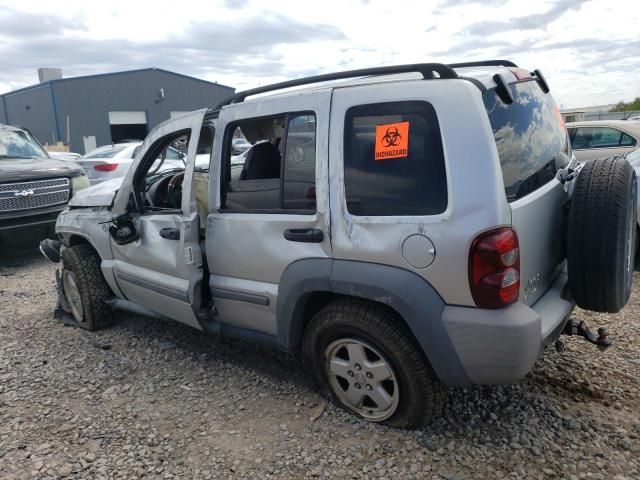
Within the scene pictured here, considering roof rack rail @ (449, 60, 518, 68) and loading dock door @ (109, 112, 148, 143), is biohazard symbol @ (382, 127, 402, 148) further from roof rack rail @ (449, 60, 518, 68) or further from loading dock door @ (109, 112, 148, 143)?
loading dock door @ (109, 112, 148, 143)

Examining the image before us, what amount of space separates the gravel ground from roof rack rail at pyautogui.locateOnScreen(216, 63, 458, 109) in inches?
72.4

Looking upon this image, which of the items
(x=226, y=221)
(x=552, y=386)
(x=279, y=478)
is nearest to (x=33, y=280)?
(x=226, y=221)

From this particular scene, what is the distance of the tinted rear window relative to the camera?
2283 mm

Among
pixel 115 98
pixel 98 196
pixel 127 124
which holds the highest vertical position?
pixel 115 98

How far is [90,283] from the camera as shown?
13.9 ft

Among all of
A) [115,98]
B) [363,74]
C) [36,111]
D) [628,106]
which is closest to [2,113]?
[36,111]

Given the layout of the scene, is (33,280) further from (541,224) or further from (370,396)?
(541,224)

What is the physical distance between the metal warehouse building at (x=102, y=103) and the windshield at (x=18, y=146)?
23881mm

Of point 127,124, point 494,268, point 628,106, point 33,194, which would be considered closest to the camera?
point 494,268

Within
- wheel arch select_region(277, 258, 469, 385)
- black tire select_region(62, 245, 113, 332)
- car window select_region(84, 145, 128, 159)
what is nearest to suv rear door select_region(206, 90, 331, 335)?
wheel arch select_region(277, 258, 469, 385)

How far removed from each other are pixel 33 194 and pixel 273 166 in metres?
4.95

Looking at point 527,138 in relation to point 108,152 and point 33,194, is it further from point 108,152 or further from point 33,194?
point 108,152

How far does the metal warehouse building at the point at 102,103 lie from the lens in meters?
30.0

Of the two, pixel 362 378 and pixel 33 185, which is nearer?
pixel 362 378
